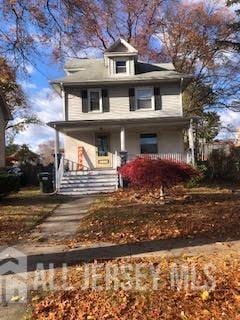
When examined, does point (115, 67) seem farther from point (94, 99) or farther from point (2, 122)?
point (2, 122)

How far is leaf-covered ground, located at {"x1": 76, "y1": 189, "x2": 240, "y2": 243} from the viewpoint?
30.6 ft

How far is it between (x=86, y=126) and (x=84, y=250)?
17.0 meters

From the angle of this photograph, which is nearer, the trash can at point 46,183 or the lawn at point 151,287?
the lawn at point 151,287

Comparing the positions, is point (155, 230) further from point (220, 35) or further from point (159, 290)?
point (220, 35)

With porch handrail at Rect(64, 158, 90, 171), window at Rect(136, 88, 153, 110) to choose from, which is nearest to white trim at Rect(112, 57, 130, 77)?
window at Rect(136, 88, 153, 110)

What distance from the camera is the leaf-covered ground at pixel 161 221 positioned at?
9.32 metres

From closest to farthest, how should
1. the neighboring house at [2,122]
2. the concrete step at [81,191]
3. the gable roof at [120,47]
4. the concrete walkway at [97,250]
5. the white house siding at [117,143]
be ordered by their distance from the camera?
the concrete walkway at [97,250] < the concrete step at [81,191] < the white house siding at [117,143] < the gable roof at [120,47] < the neighboring house at [2,122]

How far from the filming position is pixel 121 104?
26.5 meters

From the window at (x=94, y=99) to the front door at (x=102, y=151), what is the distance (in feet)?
5.14

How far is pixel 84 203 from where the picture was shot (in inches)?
642

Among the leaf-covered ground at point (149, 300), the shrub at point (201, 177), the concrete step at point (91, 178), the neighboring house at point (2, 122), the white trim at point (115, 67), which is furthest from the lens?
the neighboring house at point (2, 122)

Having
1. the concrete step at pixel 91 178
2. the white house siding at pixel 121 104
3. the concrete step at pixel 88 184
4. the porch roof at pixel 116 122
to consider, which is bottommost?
the concrete step at pixel 88 184
